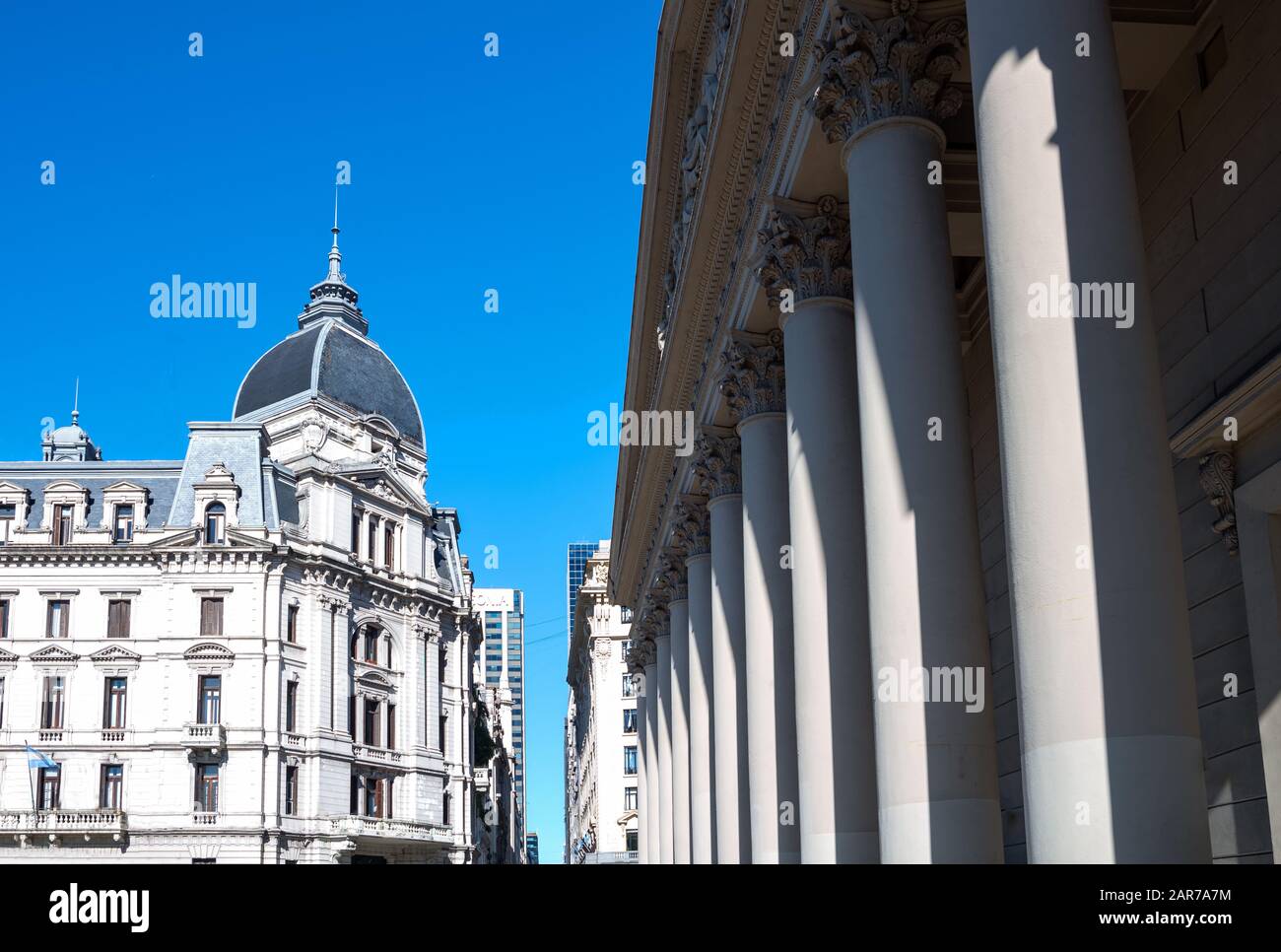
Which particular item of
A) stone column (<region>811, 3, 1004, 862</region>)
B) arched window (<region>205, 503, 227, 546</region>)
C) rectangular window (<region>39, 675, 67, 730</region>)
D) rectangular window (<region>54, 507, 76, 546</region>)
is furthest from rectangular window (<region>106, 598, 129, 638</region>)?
stone column (<region>811, 3, 1004, 862</region>)

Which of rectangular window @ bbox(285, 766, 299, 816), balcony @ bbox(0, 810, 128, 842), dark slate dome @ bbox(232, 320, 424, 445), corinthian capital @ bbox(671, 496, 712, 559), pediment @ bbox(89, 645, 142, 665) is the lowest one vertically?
balcony @ bbox(0, 810, 128, 842)

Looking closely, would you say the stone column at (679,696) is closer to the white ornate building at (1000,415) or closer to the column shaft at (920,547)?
the white ornate building at (1000,415)

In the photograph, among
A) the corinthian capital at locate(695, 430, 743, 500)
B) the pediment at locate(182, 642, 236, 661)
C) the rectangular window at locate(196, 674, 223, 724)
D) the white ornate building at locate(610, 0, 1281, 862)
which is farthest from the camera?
the pediment at locate(182, 642, 236, 661)

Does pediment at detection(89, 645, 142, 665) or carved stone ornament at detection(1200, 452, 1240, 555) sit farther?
pediment at detection(89, 645, 142, 665)

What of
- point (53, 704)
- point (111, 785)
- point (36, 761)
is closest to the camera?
point (36, 761)

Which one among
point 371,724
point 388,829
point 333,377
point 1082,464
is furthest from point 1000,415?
point 333,377

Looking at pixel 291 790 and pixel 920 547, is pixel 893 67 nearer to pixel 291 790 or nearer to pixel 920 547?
pixel 920 547

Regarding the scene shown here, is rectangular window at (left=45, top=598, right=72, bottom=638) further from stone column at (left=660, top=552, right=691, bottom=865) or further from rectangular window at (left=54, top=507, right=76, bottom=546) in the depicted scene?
stone column at (left=660, top=552, right=691, bottom=865)

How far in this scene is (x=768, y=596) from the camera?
724 inches

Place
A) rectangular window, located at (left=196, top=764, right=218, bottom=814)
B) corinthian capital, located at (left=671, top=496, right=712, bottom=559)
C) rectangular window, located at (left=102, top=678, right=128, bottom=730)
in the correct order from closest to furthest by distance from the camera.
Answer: corinthian capital, located at (left=671, top=496, right=712, bottom=559), rectangular window, located at (left=196, top=764, right=218, bottom=814), rectangular window, located at (left=102, top=678, right=128, bottom=730)

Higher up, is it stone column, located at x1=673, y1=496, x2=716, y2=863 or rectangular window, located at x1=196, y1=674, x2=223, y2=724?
rectangular window, located at x1=196, y1=674, x2=223, y2=724

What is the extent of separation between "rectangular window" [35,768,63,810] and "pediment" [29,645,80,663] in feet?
19.1

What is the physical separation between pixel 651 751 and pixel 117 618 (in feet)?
137

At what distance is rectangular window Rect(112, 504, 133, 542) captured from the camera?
2889 inches
